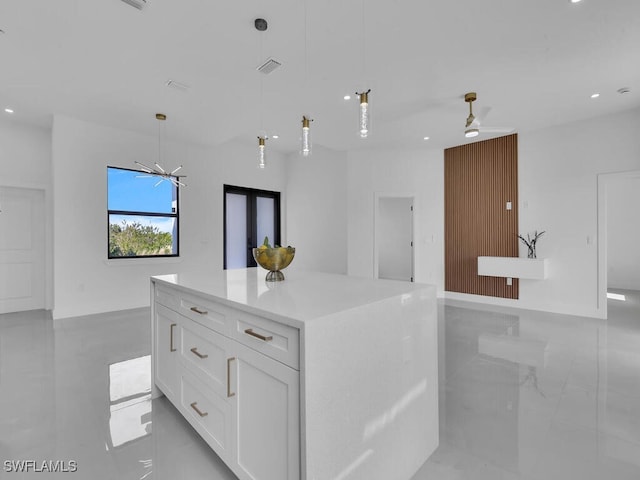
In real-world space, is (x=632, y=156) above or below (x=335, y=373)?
above

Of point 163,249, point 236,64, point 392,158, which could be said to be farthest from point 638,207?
point 163,249

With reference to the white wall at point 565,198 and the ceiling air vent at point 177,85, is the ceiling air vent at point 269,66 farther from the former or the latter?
the white wall at point 565,198

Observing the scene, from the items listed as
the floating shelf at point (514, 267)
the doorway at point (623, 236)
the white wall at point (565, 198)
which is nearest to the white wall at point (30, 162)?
the white wall at point (565, 198)

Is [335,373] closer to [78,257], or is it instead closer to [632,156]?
[78,257]

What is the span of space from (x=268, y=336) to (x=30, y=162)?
5.98 m

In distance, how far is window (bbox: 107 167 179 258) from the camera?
5.01 meters

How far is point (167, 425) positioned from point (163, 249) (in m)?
4.22

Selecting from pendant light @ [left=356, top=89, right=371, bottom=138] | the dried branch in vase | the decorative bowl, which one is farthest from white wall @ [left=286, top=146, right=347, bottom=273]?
the decorative bowl

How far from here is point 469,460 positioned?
1.55 meters

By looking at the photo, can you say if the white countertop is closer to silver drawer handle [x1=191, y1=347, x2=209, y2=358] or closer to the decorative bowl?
the decorative bowl

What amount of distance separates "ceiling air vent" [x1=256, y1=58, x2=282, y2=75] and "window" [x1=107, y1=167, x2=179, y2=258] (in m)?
2.79

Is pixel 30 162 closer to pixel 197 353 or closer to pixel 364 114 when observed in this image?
pixel 197 353

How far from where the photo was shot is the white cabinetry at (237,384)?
1049 millimetres

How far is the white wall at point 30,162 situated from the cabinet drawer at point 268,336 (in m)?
5.37
